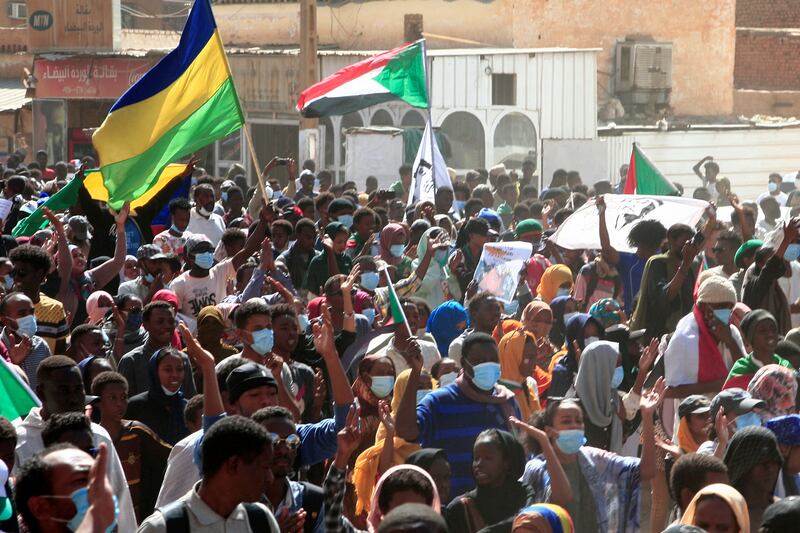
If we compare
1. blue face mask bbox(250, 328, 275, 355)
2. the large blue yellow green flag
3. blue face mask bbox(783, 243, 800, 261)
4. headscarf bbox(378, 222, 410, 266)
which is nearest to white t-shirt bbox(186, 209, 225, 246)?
the large blue yellow green flag

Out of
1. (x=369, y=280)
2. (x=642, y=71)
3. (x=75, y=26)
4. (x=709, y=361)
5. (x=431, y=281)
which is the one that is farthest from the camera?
(x=75, y=26)

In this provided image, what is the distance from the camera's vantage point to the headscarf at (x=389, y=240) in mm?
10672

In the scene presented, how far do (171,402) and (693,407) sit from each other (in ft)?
8.08

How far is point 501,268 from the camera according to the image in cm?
1021

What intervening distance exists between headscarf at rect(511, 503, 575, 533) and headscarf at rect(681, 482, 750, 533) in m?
0.44

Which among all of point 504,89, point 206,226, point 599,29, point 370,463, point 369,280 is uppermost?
point 599,29

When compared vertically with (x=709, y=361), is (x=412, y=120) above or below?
above

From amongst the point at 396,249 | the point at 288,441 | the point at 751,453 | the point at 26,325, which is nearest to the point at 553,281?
the point at 396,249

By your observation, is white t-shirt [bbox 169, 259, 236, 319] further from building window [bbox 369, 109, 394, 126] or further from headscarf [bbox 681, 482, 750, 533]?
building window [bbox 369, 109, 394, 126]

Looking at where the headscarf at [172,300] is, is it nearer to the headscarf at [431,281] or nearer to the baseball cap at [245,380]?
the baseball cap at [245,380]

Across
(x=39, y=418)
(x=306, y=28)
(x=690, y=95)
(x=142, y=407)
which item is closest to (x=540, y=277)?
(x=142, y=407)

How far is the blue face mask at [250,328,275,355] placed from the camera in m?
6.73

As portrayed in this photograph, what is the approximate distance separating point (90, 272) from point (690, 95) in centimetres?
2129

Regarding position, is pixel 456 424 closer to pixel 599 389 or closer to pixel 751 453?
pixel 599 389
